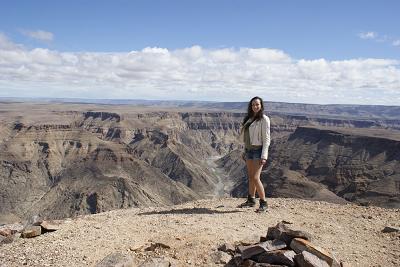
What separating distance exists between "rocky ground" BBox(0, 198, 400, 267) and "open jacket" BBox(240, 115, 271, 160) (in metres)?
1.76

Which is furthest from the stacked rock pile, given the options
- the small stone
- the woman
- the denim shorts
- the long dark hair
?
the long dark hair

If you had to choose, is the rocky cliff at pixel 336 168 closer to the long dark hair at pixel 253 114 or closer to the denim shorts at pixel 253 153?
the denim shorts at pixel 253 153

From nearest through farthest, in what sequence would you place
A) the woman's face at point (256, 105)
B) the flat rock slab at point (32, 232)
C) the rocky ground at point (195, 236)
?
the rocky ground at point (195, 236), the flat rock slab at point (32, 232), the woman's face at point (256, 105)

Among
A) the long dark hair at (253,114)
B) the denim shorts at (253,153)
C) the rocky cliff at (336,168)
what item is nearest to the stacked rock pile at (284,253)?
the denim shorts at (253,153)

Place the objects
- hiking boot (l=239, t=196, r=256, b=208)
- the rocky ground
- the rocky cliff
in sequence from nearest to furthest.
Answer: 1. the rocky ground
2. hiking boot (l=239, t=196, r=256, b=208)
3. the rocky cliff

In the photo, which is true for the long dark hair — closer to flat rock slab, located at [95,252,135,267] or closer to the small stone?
the small stone

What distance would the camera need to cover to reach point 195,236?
9156mm

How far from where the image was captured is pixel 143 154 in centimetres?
14725

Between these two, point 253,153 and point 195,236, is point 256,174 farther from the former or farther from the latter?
point 195,236

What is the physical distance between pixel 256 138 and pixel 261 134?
16 centimetres

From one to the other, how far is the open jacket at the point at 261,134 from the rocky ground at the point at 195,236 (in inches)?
69.5

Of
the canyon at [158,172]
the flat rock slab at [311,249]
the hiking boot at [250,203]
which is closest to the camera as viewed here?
the flat rock slab at [311,249]

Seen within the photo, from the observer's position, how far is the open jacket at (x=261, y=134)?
10688mm

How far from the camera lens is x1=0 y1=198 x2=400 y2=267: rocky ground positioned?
8172mm
